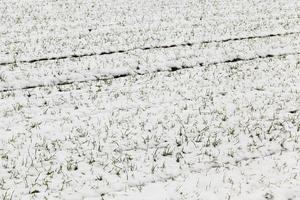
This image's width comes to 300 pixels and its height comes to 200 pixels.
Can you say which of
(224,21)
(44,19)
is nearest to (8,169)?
(44,19)

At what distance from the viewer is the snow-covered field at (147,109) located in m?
7.75

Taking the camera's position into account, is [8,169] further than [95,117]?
No

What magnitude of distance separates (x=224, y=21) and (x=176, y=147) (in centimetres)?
1332

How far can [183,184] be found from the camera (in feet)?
25.3

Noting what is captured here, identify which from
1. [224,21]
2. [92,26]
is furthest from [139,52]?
[224,21]

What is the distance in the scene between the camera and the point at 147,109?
10781 mm

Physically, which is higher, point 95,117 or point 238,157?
point 95,117

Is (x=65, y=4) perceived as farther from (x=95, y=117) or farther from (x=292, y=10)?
(x=95, y=117)

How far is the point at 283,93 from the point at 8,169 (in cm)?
769

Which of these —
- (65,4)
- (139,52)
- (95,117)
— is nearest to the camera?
(95,117)

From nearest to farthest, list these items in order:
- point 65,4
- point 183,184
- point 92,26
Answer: point 183,184 → point 92,26 → point 65,4

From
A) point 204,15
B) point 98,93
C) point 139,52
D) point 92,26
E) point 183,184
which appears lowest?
point 183,184

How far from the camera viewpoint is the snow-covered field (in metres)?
7.75

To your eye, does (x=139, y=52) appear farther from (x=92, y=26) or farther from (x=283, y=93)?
(x=283, y=93)
